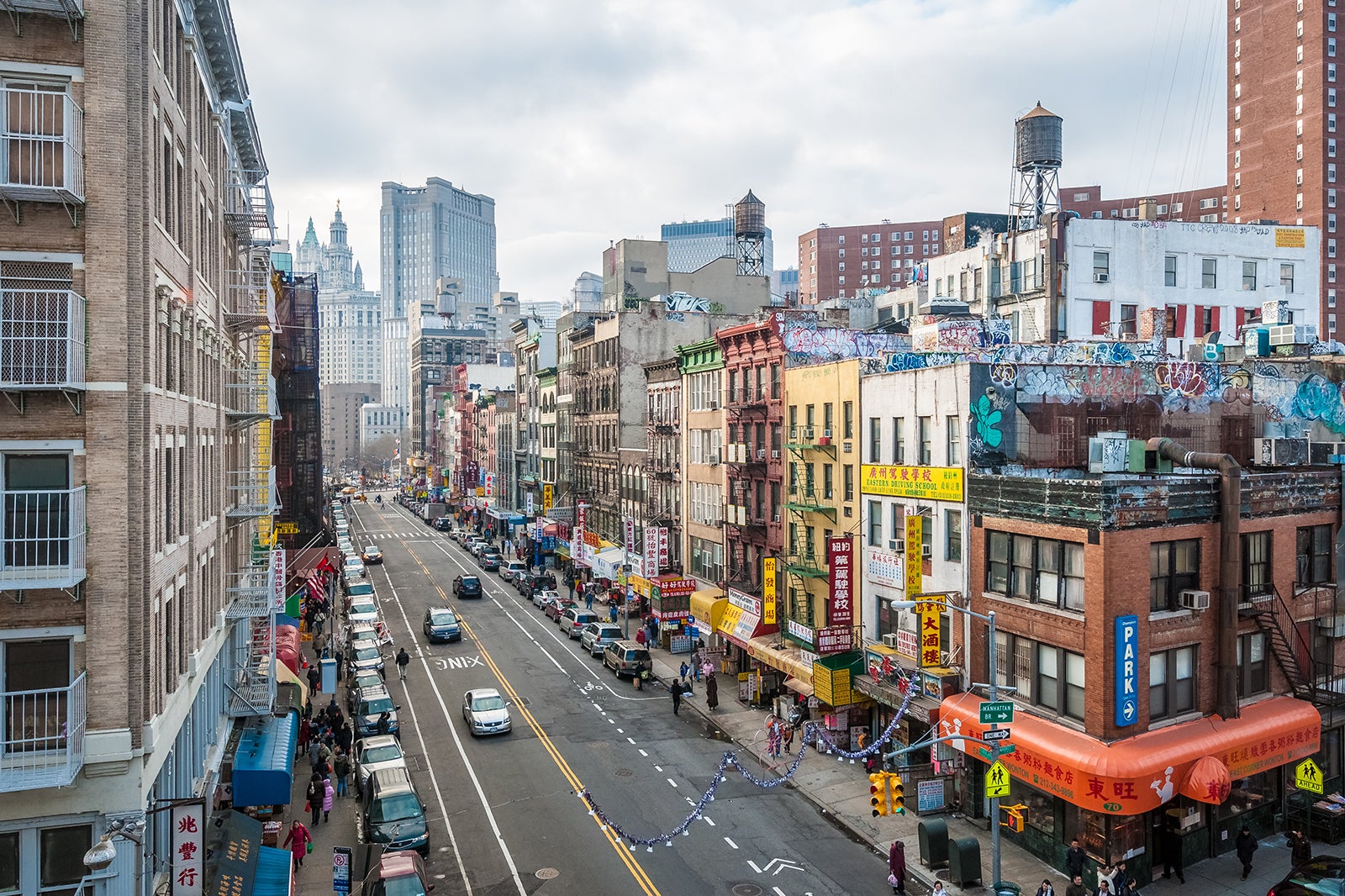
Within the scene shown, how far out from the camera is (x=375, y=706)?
123 feet

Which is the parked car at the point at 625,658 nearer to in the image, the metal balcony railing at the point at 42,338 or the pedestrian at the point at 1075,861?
the pedestrian at the point at 1075,861

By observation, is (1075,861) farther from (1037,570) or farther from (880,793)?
(1037,570)

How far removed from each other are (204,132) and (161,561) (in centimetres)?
1411

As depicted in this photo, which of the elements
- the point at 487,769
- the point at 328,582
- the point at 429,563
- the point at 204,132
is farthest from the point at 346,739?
the point at 429,563

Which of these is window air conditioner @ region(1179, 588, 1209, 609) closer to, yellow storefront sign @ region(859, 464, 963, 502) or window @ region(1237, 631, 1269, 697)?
window @ region(1237, 631, 1269, 697)

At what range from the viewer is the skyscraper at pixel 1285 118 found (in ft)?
327

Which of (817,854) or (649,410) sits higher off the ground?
(649,410)

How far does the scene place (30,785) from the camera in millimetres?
15484

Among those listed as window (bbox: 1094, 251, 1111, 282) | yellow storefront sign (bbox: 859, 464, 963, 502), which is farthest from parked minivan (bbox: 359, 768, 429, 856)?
window (bbox: 1094, 251, 1111, 282)

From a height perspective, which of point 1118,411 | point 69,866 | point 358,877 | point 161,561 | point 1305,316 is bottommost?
point 358,877

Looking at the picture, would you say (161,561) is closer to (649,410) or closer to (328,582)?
(649,410)

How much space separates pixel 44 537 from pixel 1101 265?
52.8 meters

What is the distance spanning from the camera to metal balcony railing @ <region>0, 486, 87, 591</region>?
15883 mm

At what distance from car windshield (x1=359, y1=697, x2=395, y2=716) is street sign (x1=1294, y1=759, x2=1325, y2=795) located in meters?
30.7
